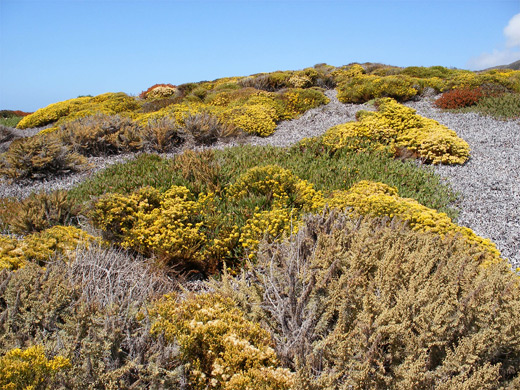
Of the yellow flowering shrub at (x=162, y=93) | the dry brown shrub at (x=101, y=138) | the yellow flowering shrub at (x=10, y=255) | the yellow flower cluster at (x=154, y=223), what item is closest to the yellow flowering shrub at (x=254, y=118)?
the dry brown shrub at (x=101, y=138)

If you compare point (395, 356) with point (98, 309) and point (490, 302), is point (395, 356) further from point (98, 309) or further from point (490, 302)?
point (98, 309)

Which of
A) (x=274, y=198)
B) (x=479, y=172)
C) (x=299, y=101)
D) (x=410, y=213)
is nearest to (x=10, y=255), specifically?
(x=274, y=198)

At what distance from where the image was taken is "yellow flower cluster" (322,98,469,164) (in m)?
7.70

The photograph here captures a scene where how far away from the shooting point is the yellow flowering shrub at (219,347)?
7.39 feet

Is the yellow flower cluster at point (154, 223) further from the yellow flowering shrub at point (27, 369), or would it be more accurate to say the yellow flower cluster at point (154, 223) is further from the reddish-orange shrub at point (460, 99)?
the reddish-orange shrub at point (460, 99)

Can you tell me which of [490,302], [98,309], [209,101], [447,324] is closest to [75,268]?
[98,309]

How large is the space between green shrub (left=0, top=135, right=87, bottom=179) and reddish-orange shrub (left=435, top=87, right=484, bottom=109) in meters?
11.9

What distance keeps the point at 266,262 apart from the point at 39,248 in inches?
93.2

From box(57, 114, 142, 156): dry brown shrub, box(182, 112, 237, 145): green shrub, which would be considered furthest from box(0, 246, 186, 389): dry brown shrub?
box(182, 112, 237, 145): green shrub

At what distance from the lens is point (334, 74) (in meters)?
20.6

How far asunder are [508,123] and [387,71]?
35.1 ft

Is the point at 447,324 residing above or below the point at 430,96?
below

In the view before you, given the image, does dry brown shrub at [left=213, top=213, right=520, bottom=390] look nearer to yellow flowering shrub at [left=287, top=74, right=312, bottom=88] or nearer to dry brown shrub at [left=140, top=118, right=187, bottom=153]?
dry brown shrub at [left=140, top=118, right=187, bottom=153]

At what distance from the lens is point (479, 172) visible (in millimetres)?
7137
